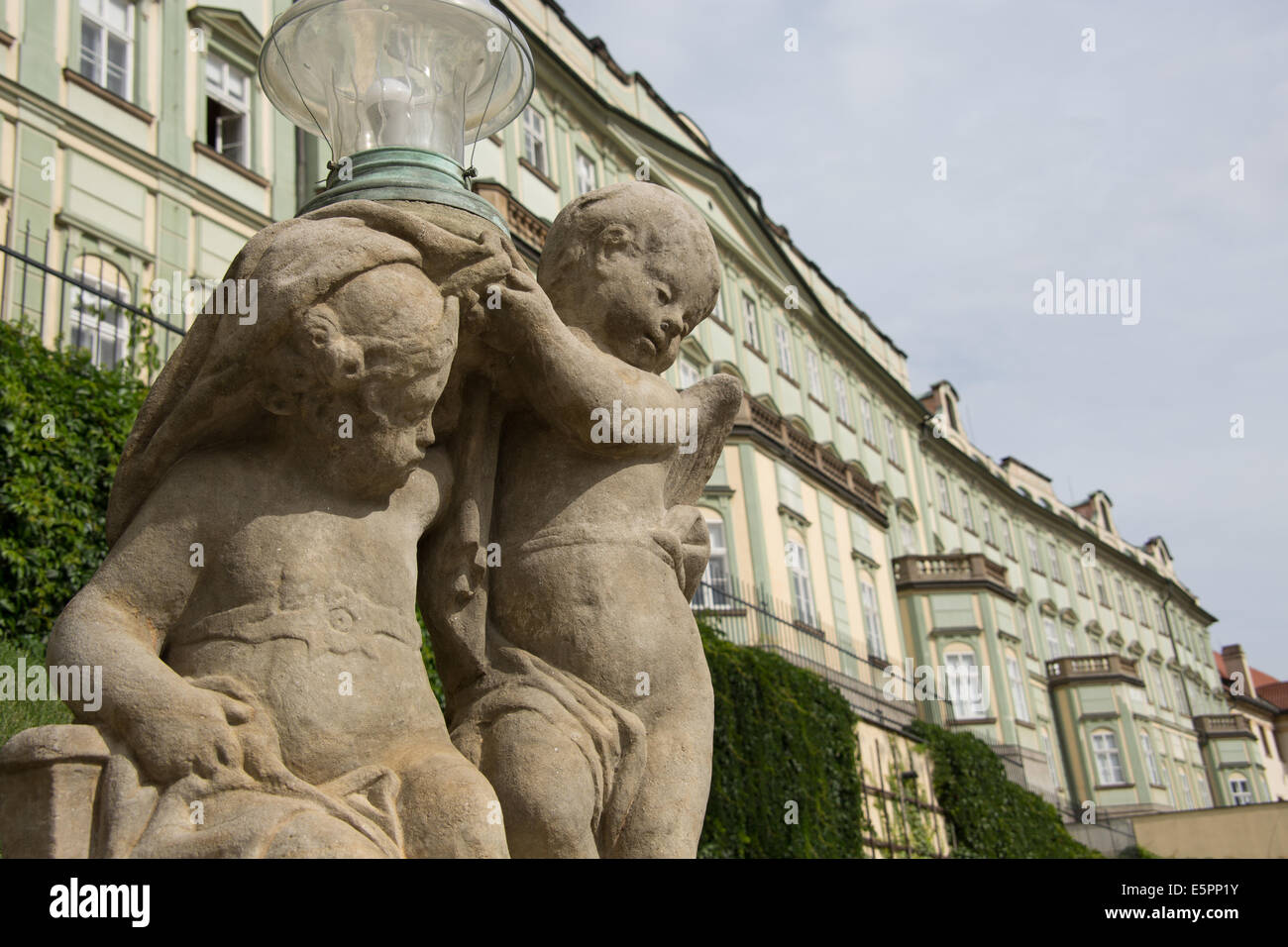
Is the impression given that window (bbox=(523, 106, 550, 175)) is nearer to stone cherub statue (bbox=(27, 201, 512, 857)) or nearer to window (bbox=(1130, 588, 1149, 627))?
stone cherub statue (bbox=(27, 201, 512, 857))

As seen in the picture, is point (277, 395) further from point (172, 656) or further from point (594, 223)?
point (594, 223)

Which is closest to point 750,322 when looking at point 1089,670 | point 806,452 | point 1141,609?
point 806,452

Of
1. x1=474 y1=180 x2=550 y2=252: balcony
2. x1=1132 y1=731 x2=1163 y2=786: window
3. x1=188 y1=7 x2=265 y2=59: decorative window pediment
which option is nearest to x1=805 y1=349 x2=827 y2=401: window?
x1=474 y1=180 x2=550 y2=252: balcony

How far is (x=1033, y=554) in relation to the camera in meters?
48.5

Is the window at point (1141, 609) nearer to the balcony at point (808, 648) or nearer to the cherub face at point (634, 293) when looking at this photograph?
the balcony at point (808, 648)

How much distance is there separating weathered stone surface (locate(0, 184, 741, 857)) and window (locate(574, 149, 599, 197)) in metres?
22.6

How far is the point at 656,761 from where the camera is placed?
2.63m

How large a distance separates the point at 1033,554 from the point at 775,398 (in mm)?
22054

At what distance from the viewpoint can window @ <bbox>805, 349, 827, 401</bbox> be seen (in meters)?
33.4

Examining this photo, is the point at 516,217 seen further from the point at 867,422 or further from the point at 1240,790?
the point at 1240,790
